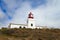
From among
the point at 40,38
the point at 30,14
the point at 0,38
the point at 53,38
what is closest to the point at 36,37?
the point at 40,38

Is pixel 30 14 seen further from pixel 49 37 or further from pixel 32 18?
pixel 49 37

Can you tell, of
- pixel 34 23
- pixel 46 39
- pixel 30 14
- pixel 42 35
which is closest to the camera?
pixel 46 39

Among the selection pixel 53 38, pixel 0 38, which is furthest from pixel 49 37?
pixel 0 38

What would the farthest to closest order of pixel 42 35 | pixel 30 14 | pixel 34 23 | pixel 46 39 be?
pixel 30 14 → pixel 34 23 → pixel 42 35 → pixel 46 39

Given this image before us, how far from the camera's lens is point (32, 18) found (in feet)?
148

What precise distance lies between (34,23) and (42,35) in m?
29.7

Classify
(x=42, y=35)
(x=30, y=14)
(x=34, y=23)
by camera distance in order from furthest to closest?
1. (x=30, y=14)
2. (x=34, y=23)
3. (x=42, y=35)

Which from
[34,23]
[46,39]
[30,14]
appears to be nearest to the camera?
[46,39]

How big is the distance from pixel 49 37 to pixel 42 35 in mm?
746

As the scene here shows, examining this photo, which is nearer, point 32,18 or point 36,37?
point 36,37

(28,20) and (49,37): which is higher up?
(28,20)

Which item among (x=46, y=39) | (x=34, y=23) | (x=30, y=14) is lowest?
(x=46, y=39)

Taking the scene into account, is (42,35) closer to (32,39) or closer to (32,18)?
(32,39)

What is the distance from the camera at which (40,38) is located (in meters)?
12.4
